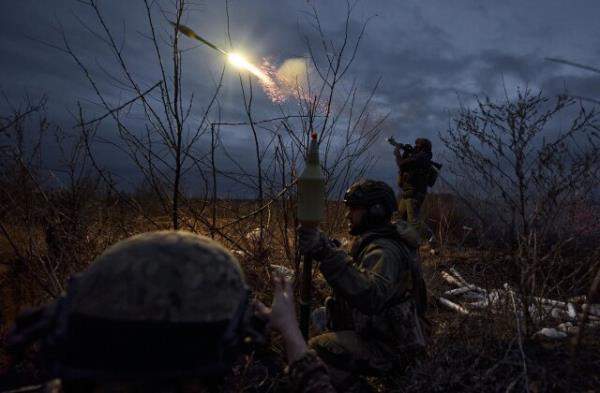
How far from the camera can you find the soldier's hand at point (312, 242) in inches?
97.2

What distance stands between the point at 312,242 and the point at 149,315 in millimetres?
1482

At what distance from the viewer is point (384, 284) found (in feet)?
8.48

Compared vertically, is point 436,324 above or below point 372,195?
below

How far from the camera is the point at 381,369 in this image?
2.78m

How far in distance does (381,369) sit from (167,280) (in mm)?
2147

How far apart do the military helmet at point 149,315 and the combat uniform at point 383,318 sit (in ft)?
4.85

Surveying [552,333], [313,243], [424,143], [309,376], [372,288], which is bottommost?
[552,333]

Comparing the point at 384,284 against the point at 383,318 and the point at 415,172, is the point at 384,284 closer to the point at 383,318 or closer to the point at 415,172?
the point at 383,318

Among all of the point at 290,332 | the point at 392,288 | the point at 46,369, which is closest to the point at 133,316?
the point at 46,369

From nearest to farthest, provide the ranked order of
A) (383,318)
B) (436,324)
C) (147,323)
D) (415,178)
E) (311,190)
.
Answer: (147,323)
(311,190)
(383,318)
(436,324)
(415,178)

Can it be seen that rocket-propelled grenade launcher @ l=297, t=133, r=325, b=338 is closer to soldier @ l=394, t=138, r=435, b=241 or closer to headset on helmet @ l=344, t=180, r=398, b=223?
headset on helmet @ l=344, t=180, r=398, b=223

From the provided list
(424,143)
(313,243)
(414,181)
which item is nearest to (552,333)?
(313,243)

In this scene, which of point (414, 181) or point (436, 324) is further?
point (414, 181)

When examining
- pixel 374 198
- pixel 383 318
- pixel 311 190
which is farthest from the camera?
pixel 374 198
